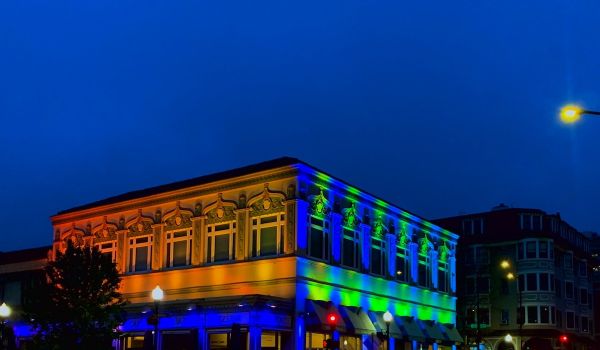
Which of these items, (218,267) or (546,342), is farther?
(546,342)

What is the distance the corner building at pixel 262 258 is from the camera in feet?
134

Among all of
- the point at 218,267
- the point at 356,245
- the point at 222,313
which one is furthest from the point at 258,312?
the point at 356,245

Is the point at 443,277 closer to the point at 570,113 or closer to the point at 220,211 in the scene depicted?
the point at 220,211

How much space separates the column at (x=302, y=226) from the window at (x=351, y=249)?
4598 mm

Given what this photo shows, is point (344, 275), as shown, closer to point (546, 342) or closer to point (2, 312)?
point (2, 312)

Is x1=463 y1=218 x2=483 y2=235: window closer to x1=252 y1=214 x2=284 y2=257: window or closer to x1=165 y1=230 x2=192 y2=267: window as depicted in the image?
x1=165 y1=230 x2=192 y2=267: window

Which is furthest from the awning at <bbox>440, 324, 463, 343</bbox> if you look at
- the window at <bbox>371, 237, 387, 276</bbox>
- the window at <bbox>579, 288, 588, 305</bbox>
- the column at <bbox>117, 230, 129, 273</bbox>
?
the window at <bbox>579, 288, 588, 305</bbox>

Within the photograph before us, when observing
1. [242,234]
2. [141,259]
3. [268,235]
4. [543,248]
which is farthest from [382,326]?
[543,248]

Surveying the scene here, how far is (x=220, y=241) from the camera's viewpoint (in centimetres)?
4494

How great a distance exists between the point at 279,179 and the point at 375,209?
31.5ft

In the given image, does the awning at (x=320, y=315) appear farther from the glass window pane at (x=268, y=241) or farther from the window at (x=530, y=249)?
the window at (x=530, y=249)

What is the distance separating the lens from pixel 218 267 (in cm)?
4422

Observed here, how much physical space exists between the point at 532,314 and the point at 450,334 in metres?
22.3

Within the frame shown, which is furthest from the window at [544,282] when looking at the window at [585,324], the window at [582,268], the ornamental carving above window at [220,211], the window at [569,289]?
the ornamental carving above window at [220,211]
